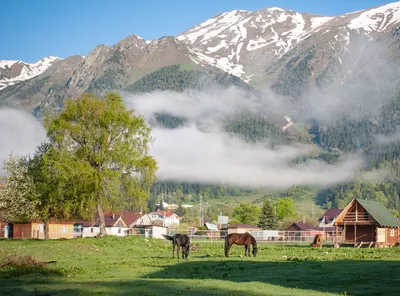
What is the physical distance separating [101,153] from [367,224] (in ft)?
126

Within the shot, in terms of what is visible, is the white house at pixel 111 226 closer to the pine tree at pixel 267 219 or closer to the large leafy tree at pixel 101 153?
the pine tree at pixel 267 219

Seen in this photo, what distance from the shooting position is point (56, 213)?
223ft

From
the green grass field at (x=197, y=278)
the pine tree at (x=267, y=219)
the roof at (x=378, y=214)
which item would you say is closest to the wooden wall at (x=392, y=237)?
the roof at (x=378, y=214)

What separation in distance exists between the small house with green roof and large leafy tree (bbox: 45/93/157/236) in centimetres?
3209

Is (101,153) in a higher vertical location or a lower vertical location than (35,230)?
higher

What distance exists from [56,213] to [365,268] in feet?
140

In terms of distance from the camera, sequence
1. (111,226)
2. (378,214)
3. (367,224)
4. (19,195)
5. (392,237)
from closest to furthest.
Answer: (19,195) → (367,224) → (378,214) → (392,237) → (111,226)

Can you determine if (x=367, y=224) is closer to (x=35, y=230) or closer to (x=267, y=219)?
(x=35, y=230)

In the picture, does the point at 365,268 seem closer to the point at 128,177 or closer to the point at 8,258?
the point at 8,258

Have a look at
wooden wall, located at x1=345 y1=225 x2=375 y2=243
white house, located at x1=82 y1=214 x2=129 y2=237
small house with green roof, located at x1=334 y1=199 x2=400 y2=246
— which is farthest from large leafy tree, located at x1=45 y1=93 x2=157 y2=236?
white house, located at x1=82 y1=214 x2=129 y2=237

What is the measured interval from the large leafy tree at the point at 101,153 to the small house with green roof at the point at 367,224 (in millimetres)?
32087

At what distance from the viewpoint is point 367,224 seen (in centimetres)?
8075

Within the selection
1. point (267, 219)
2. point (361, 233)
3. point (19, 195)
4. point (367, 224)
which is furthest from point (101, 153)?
point (267, 219)

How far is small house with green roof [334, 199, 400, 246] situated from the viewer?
7975 centimetres
